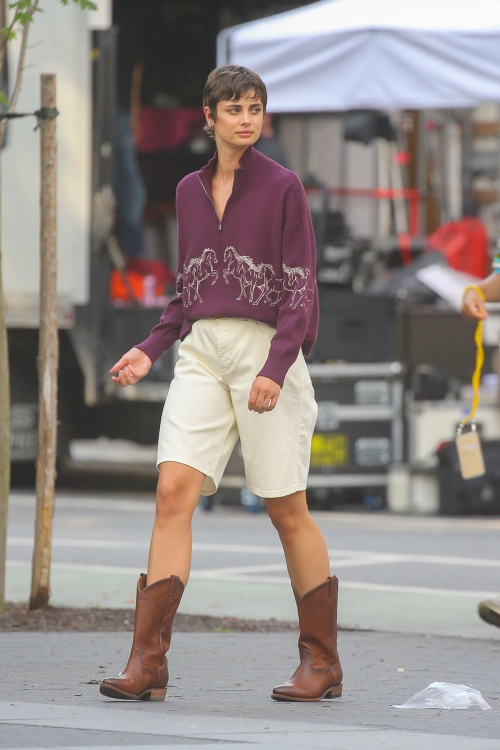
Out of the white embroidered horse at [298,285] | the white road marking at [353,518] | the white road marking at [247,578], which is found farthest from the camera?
the white road marking at [353,518]

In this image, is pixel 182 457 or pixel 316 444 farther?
pixel 316 444

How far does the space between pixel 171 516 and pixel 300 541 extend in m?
0.40

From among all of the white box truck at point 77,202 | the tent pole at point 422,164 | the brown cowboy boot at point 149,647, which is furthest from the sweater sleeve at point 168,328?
the tent pole at point 422,164

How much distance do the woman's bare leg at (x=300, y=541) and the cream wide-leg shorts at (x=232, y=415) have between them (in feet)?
0.20

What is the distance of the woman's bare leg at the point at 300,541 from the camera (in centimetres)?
459

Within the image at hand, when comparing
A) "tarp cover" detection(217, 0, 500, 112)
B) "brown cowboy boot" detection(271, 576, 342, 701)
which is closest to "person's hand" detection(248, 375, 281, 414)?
"brown cowboy boot" detection(271, 576, 342, 701)

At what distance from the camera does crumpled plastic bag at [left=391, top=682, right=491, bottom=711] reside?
4504mm

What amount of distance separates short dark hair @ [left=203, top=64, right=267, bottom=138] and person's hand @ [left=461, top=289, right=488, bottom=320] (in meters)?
1.37

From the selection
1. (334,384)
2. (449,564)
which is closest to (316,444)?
(334,384)

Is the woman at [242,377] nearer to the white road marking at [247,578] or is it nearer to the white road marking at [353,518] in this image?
the white road marking at [247,578]

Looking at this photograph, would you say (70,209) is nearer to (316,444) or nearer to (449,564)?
(316,444)

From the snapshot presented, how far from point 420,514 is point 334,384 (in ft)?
3.62

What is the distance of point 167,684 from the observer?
4.74 m

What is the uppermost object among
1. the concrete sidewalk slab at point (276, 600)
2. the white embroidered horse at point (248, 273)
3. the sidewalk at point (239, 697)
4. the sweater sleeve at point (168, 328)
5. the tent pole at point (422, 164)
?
the tent pole at point (422, 164)
